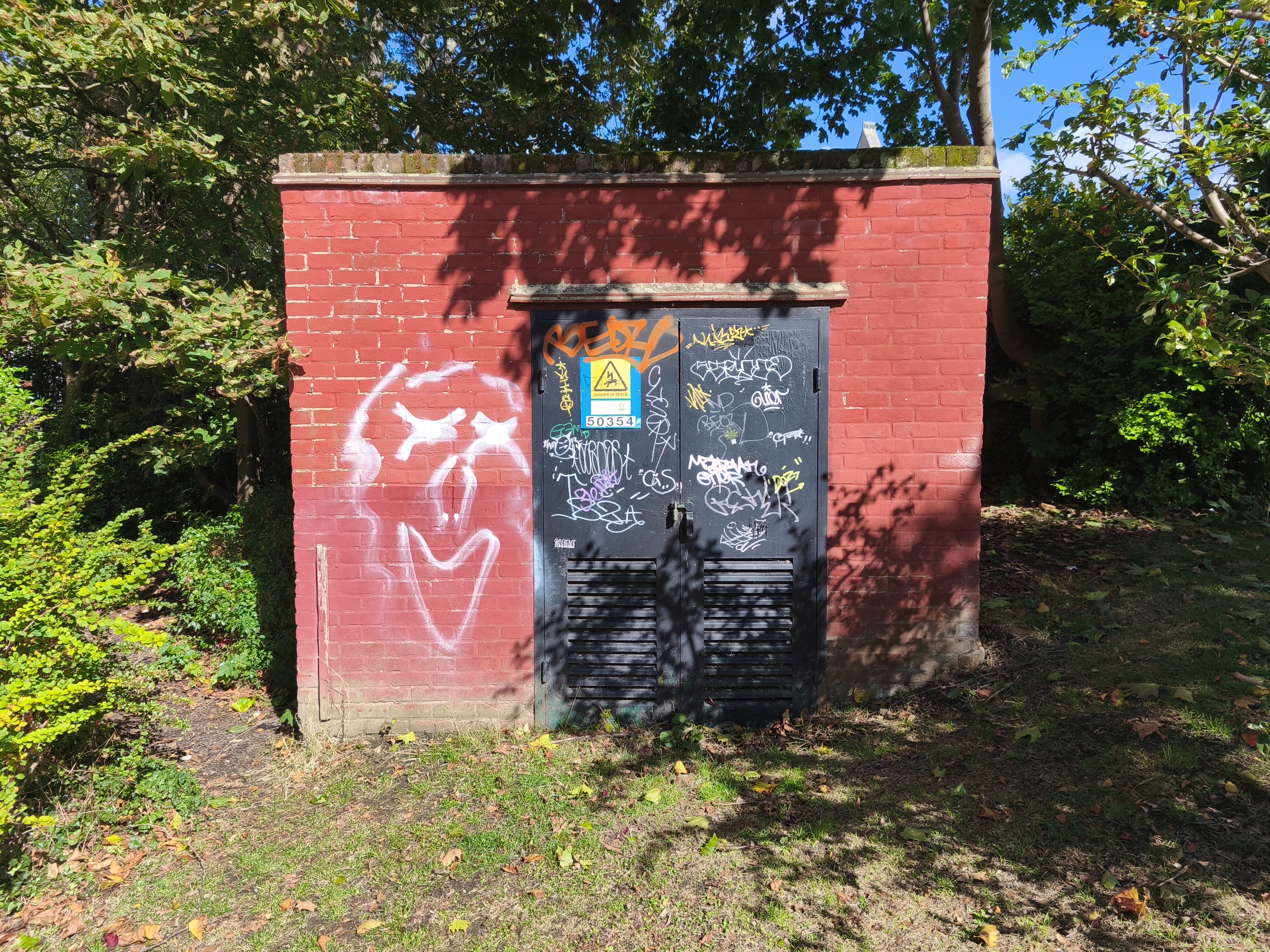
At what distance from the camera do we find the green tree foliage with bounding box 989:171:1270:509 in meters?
6.13

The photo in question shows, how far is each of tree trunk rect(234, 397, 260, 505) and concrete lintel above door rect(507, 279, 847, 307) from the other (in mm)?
3892

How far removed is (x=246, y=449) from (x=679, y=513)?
15.6 ft

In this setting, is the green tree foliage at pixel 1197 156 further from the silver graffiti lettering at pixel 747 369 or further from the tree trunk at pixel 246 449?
the tree trunk at pixel 246 449

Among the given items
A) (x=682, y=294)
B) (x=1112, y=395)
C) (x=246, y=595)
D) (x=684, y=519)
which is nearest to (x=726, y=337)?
(x=682, y=294)

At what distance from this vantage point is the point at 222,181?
237 inches

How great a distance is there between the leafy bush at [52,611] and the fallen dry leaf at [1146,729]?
4726 mm

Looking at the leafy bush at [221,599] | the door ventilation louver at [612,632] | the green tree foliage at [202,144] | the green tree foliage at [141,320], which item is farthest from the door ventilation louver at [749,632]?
the leafy bush at [221,599]

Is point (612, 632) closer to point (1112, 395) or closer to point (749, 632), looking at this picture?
point (749, 632)

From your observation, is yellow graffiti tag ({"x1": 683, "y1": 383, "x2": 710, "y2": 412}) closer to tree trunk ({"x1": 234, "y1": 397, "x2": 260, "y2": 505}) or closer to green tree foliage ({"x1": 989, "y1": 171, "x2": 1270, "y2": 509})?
green tree foliage ({"x1": 989, "y1": 171, "x2": 1270, "y2": 509})

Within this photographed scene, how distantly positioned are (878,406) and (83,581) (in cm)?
418

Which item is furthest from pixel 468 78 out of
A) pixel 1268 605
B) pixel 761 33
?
pixel 1268 605

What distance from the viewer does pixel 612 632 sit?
4.27 metres

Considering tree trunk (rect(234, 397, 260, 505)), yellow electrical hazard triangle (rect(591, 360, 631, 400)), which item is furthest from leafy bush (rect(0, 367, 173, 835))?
tree trunk (rect(234, 397, 260, 505))

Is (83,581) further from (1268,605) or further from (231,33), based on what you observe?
(1268,605)
